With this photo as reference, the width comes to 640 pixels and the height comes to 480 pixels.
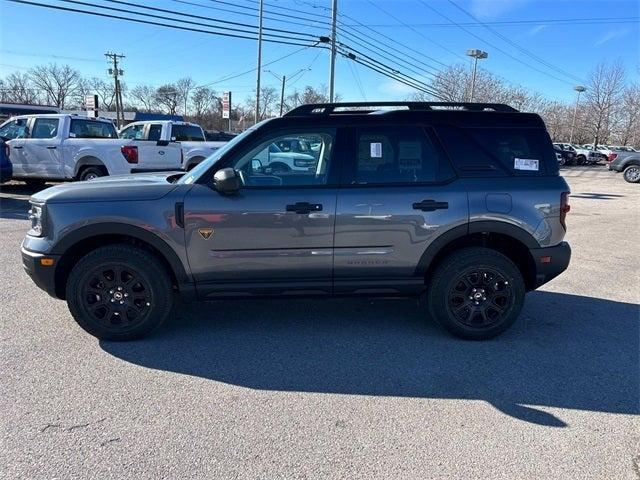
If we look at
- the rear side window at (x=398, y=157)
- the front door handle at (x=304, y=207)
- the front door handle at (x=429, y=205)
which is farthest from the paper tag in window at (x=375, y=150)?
the front door handle at (x=304, y=207)

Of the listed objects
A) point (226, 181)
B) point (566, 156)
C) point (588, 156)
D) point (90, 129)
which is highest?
point (588, 156)

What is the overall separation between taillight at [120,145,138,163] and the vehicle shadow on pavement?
790 cm

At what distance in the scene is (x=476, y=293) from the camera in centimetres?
407

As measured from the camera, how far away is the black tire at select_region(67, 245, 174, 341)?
12.4 feet

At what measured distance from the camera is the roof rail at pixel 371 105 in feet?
13.3

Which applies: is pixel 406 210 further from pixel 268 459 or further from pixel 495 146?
pixel 268 459

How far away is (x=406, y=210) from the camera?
3873 mm

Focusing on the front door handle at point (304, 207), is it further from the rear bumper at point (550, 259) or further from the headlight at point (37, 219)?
the headlight at point (37, 219)

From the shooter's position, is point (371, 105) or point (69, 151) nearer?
point (371, 105)

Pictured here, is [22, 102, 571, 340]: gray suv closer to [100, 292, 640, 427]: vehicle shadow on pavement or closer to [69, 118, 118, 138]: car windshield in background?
[100, 292, 640, 427]: vehicle shadow on pavement

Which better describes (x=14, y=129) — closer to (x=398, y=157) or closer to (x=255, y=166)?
(x=255, y=166)

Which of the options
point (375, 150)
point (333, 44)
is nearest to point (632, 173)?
point (333, 44)

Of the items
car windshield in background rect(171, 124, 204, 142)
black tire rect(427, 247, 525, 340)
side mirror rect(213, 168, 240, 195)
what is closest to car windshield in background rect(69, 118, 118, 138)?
car windshield in background rect(171, 124, 204, 142)

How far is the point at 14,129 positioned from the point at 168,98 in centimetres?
9391
